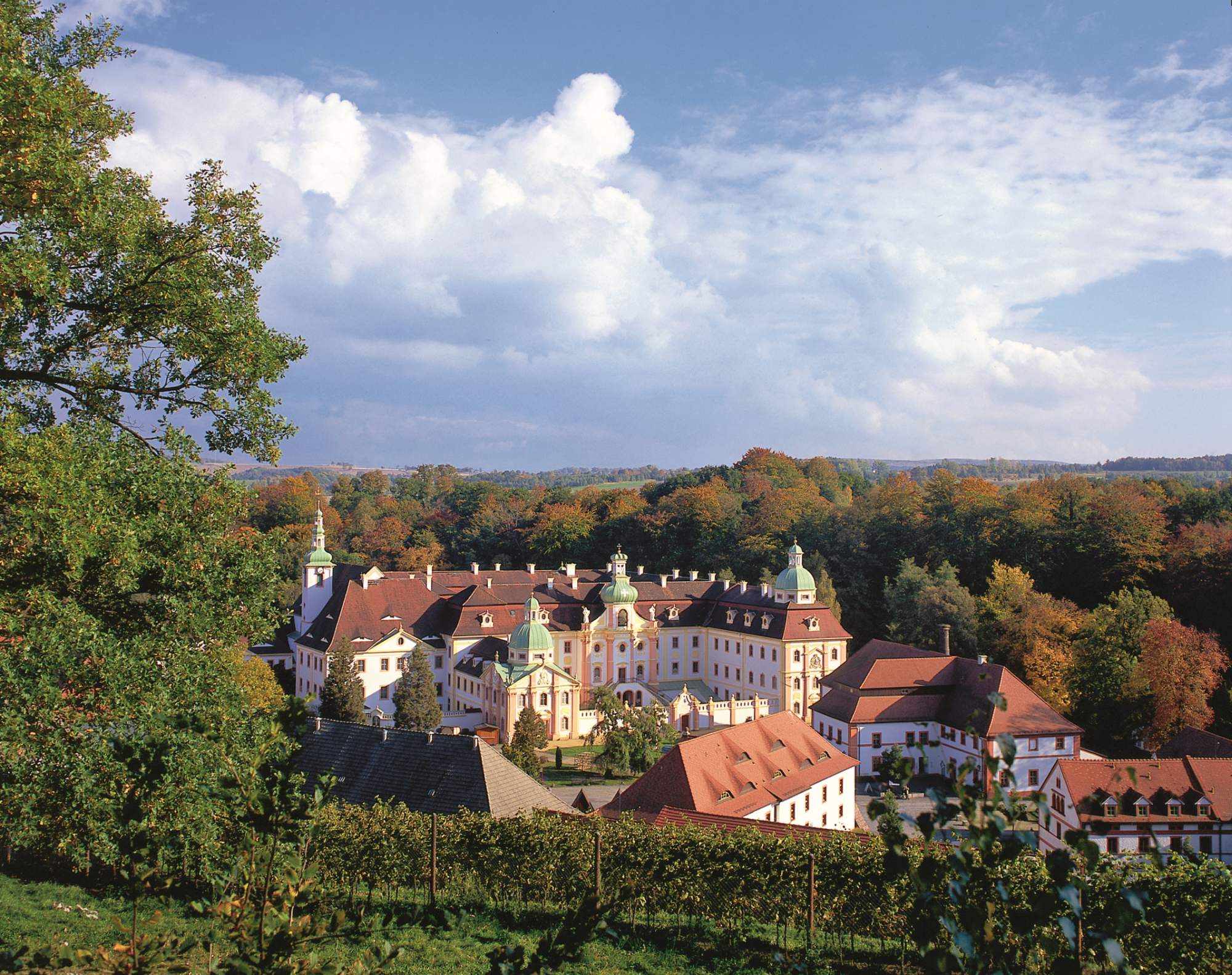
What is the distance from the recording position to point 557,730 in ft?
157

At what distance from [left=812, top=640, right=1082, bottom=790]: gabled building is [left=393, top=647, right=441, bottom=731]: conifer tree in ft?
55.7

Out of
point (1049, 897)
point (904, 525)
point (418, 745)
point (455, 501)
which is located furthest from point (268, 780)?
point (455, 501)

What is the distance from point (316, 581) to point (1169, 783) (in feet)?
144

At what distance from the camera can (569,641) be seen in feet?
180

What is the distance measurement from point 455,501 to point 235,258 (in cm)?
9155

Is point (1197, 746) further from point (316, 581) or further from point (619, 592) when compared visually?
point (316, 581)

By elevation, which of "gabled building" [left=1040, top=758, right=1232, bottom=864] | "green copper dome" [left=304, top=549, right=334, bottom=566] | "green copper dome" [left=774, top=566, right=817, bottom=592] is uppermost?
"green copper dome" [left=304, top=549, right=334, bottom=566]

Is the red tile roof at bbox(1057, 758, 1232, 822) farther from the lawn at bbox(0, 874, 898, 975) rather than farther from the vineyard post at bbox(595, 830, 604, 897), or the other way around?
the vineyard post at bbox(595, 830, 604, 897)

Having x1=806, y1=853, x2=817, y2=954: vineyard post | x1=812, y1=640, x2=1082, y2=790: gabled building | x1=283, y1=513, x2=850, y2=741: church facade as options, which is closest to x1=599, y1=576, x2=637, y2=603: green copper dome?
x1=283, y1=513, x2=850, y2=741: church facade

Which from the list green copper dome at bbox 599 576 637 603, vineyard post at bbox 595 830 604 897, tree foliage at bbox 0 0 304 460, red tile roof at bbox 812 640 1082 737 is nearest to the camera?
tree foliage at bbox 0 0 304 460

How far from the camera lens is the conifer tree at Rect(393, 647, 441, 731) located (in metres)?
42.6

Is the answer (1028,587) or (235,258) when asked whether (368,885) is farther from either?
(1028,587)

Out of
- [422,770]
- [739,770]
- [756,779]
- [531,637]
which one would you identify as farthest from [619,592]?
[422,770]

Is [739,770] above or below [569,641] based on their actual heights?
below
